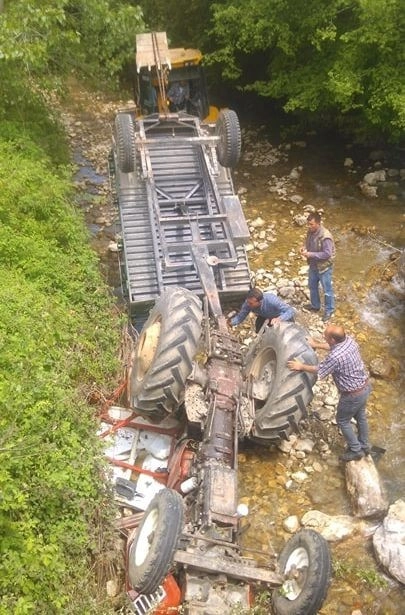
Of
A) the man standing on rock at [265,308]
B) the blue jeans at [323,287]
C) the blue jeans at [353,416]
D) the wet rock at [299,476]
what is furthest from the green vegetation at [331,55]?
the wet rock at [299,476]

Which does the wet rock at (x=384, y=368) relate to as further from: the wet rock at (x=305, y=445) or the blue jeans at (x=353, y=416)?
the wet rock at (x=305, y=445)

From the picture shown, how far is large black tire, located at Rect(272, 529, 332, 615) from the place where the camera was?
12.0 feet

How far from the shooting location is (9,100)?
9.05 m

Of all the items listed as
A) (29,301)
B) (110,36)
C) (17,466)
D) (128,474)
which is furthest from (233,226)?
(110,36)

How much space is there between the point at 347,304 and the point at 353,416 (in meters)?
2.39

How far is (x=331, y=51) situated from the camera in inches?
364

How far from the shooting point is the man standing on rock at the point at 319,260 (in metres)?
6.60

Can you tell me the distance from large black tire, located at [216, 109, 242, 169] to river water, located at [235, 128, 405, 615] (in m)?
1.39

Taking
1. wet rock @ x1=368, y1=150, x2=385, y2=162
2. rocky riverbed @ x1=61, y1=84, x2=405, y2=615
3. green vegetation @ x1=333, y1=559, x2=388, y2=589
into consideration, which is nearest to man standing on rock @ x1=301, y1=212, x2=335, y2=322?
rocky riverbed @ x1=61, y1=84, x2=405, y2=615

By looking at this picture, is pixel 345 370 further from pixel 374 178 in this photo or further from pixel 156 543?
pixel 374 178

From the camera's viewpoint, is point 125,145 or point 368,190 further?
point 368,190

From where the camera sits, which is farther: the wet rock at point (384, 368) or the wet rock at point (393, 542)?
the wet rock at point (384, 368)

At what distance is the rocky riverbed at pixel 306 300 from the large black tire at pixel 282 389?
1.89ft

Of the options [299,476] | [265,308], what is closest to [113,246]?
[265,308]
